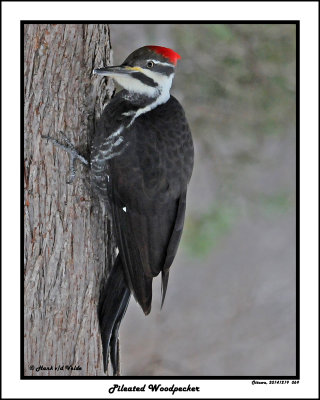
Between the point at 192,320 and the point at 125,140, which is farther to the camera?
the point at 192,320

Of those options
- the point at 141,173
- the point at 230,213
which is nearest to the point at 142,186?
the point at 141,173

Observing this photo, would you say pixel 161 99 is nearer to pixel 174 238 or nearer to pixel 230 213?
pixel 174 238

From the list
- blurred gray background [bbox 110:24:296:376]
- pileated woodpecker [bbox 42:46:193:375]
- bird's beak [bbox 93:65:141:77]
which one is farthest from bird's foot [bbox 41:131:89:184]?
blurred gray background [bbox 110:24:296:376]

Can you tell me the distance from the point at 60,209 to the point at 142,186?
41cm

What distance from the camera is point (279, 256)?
16.8ft

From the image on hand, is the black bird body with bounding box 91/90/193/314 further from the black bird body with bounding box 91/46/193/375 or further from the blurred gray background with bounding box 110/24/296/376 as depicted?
the blurred gray background with bounding box 110/24/296/376

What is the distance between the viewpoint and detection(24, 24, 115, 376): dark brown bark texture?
7.57 ft

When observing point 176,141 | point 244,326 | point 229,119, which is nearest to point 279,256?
point 244,326

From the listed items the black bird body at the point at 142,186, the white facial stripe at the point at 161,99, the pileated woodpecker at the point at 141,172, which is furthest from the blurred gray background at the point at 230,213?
the black bird body at the point at 142,186

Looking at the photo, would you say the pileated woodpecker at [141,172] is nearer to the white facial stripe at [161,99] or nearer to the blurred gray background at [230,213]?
the white facial stripe at [161,99]

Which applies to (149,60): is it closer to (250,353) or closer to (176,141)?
(176,141)

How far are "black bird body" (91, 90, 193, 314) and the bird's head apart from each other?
0.08 m

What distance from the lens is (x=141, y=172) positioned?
2432mm

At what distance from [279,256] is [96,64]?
3281 millimetres
